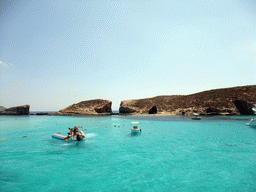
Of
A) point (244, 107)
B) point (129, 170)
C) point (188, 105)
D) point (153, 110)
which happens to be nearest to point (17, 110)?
point (153, 110)

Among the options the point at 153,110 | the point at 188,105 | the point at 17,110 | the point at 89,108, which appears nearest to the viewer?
the point at 188,105

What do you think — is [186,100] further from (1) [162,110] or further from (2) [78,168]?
(2) [78,168]

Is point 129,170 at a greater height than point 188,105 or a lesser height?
lesser

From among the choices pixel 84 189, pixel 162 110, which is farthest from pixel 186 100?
pixel 84 189

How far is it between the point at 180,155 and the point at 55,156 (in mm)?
14674

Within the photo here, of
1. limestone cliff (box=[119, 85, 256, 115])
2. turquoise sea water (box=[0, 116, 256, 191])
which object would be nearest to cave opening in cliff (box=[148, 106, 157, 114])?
limestone cliff (box=[119, 85, 256, 115])

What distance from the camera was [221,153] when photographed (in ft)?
52.2

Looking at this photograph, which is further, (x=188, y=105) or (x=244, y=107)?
(x=188, y=105)

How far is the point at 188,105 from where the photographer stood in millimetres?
101062

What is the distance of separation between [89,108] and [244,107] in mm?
114554

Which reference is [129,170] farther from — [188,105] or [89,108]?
[89,108]

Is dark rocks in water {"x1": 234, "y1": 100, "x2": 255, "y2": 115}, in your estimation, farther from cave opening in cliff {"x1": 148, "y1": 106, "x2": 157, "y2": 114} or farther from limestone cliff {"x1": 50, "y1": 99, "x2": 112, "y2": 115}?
limestone cliff {"x1": 50, "y1": 99, "x2": 112, "y2": 115}

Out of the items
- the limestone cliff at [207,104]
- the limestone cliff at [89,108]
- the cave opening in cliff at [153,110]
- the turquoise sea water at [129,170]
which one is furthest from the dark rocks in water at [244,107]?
the limestone cliff at [89,108]

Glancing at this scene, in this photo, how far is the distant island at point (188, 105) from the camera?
8331 centimetres
